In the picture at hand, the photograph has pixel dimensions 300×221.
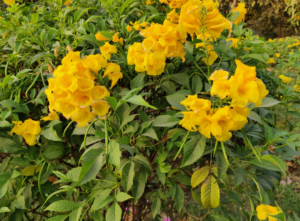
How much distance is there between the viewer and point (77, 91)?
59 centimetres

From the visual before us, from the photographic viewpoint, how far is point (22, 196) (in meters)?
0.86

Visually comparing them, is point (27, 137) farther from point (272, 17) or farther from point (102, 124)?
point (272, 17)

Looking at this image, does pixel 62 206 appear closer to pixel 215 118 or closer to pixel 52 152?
pixel 52 152

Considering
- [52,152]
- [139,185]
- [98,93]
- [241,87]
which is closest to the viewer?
[241,87]

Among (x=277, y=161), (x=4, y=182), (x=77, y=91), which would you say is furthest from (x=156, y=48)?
(x=4, y=182)

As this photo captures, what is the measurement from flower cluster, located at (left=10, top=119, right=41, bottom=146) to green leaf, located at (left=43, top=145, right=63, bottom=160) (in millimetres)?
70

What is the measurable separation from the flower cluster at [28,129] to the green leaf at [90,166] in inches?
14.8

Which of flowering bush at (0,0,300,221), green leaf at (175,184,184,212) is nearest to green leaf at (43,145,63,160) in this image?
flowering bush at (0,0,300,221)

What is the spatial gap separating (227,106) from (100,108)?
383mm

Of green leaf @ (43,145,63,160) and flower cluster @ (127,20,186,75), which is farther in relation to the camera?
green leaf @ (43,145,63,160)

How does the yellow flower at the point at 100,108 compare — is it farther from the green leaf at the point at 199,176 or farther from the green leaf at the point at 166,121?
the green leaf at the point at 199,176

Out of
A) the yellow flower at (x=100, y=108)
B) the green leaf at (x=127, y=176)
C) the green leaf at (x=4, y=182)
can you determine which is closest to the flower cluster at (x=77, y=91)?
the yellow flower at (x=100, y=108)

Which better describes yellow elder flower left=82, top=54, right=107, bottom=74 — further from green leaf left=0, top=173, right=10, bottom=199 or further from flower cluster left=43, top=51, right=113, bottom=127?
green leaf left=0, top=173, right=10, bottom=199

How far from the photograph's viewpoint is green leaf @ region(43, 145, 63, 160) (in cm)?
86
